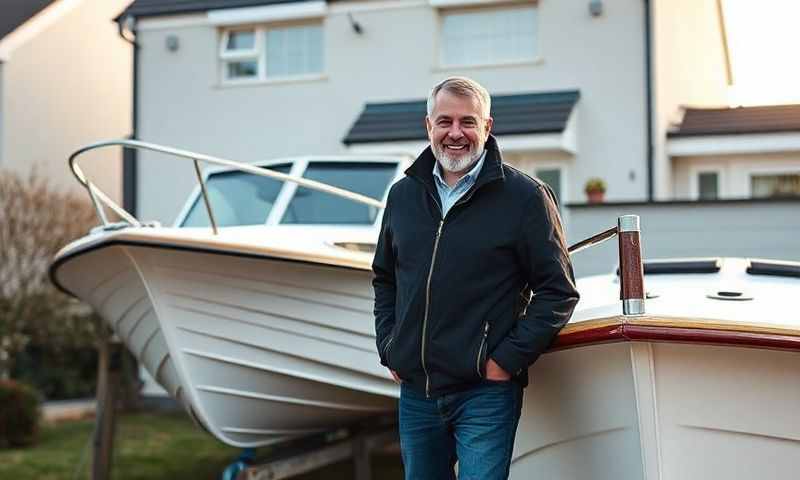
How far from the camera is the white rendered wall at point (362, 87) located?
11.2 m

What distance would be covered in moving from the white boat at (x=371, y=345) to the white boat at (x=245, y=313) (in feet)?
0.04

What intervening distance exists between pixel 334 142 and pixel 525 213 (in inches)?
368

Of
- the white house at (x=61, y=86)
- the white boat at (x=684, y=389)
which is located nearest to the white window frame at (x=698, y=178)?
the white boat at (x=684, y=389)

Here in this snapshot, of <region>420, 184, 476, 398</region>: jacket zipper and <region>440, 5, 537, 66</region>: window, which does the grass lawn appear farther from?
<region>420, 184, 476, 398</region>: jacket zipper

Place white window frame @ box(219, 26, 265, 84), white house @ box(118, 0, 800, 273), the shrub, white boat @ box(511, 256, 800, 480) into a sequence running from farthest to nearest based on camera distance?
white window frame @ box(219, 26, 265, 84) → white house @ box(118, 0, 800, 273) → the shrub → white boat @ box(511, 256, 800, 480)

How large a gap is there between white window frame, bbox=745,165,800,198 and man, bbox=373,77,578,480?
8384mm

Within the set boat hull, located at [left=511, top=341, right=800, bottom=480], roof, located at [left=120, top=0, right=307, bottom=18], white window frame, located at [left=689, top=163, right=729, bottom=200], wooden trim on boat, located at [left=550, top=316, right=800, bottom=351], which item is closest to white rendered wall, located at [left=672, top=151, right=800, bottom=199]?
white window frame, located at [left=689, top=163, right=729, bottom=200]

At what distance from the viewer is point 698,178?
1167 centimetres

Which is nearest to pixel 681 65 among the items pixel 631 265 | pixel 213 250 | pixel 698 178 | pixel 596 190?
pixel 698 178

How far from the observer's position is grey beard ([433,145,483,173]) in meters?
3.31

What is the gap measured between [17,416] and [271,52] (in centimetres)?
557

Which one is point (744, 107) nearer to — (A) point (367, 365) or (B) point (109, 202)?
(A) point (367, 365)

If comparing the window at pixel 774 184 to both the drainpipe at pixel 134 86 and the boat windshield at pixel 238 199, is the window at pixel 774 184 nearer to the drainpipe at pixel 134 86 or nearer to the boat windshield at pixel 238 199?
the boat windshield at pixel 238 199

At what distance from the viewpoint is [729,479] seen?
3299mm
